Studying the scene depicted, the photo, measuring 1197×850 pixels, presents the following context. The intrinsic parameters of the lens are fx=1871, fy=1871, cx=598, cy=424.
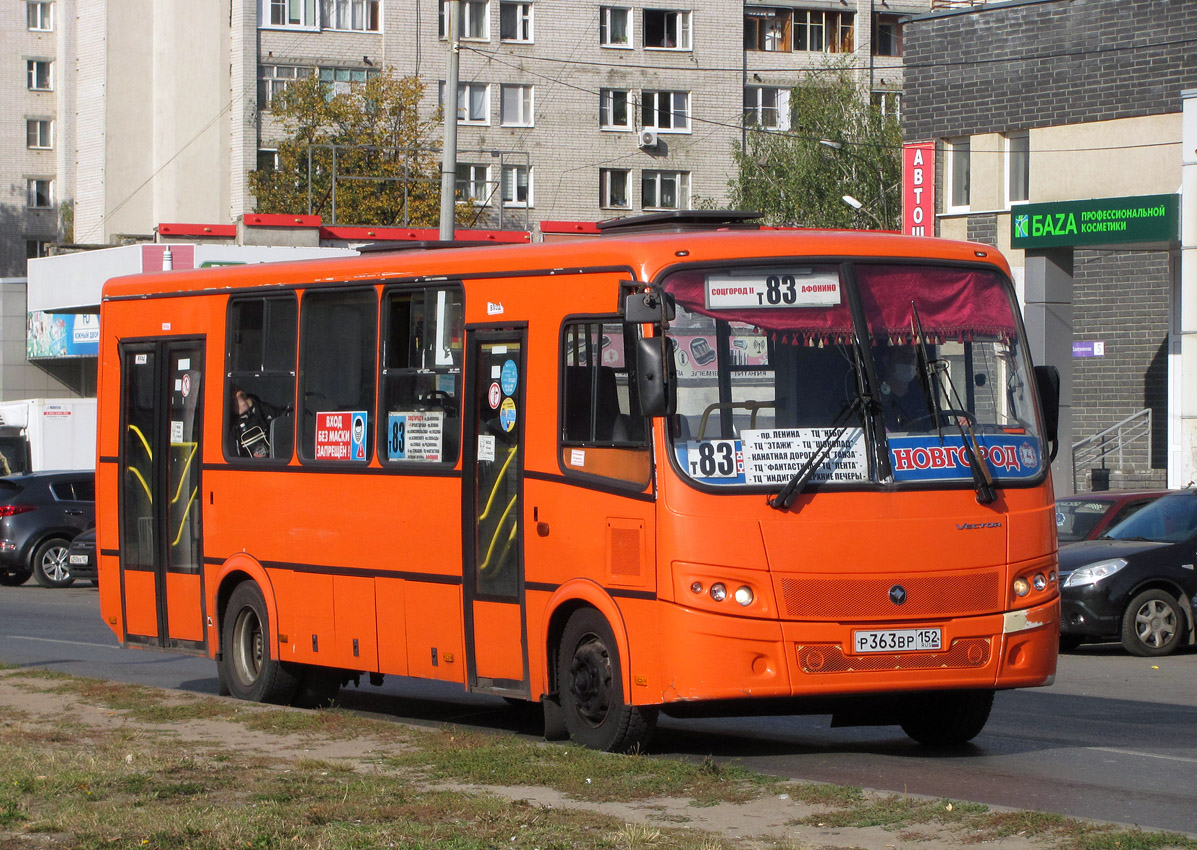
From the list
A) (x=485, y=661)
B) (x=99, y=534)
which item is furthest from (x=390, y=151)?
(x=485, y=661)

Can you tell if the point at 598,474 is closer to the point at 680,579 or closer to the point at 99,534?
the point at 680,579

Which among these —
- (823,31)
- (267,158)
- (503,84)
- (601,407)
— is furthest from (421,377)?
(823,31)

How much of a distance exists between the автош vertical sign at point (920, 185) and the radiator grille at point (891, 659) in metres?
23.9

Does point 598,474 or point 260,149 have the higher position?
point 260,149

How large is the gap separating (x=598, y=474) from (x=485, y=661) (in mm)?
Result: 1539

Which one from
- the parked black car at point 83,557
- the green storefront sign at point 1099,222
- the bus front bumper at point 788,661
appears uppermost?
the green storefront sign at point 1099,222

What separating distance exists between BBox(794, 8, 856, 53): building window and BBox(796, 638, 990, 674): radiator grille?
215 feet

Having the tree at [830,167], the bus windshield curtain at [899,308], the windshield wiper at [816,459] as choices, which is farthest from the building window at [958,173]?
→ the tree at [830,167]

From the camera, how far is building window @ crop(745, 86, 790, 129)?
234 ft

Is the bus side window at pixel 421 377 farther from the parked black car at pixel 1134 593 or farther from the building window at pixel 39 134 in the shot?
the building window at pixel 39 134

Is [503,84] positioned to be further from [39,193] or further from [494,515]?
[494,515]

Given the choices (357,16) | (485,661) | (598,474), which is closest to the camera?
(598,474)

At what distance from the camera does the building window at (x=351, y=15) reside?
66938 millimetres

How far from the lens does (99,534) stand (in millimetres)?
13977
